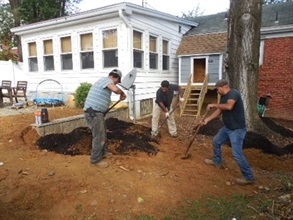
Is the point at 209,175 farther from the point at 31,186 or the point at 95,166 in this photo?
the point at 31,186

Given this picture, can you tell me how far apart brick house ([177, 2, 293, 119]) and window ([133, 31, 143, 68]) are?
10.1 ft

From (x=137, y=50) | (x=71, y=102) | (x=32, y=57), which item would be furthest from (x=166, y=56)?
(x=32, y=57)

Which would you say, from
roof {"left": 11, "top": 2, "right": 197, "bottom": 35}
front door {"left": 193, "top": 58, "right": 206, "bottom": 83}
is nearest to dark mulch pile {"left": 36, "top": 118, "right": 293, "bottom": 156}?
roof {"left": 11, "top": 2, "right": 197, "bottom": 35}

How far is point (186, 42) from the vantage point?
1246 centimetres

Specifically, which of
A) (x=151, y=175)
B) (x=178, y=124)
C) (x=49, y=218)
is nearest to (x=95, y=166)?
(x=151, y=175)

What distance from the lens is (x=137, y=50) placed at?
928cm

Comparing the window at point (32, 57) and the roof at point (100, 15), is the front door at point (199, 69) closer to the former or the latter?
the roof at point (100, 15)

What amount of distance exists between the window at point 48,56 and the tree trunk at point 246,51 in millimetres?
7771

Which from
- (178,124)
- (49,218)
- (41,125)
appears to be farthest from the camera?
(178,124)

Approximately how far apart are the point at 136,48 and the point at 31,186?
6.67 m

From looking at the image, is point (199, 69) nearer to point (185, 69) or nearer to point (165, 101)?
point (185, 69)

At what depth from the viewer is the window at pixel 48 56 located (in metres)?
11.0

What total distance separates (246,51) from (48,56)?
8486 millimetres

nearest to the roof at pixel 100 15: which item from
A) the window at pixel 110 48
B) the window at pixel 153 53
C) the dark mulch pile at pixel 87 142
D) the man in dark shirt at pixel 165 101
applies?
the window at pixel 110 48
